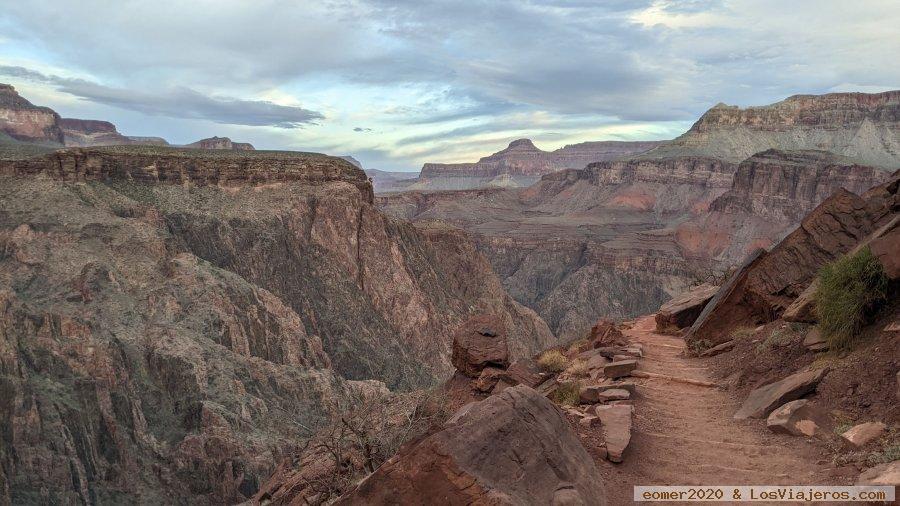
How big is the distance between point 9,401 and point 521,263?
136 metres

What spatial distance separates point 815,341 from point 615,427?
4828 millimetres

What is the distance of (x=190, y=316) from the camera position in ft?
167

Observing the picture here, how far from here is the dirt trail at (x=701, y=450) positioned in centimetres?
930

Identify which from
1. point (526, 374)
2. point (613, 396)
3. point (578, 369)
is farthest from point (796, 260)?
point (526, 374)

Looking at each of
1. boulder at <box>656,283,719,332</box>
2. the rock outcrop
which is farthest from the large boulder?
boulder at <box>656,283,719,332</box>

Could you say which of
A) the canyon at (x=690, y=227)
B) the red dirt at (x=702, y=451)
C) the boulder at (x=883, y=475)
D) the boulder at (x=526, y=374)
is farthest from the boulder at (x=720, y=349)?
the canyon at (x=690, y=227)

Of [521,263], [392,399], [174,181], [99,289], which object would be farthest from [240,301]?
[521,263]

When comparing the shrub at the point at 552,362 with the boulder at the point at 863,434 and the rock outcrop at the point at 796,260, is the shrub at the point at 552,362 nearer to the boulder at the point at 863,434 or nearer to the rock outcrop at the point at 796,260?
the rock outcrop at the point at 796,260

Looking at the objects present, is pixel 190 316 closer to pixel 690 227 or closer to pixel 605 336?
pixel 605 336

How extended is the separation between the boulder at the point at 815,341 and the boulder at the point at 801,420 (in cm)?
206

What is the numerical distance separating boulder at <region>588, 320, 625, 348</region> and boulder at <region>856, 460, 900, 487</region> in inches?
445

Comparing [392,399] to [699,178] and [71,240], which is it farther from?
[699,178]

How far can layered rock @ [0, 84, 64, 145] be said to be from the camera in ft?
495

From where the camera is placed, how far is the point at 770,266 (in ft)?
58.4
